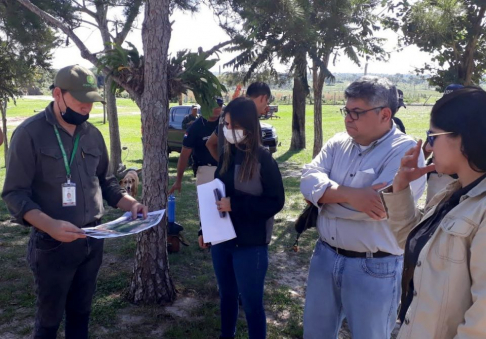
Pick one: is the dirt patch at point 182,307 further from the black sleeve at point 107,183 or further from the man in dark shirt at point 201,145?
the man in dark shirt at point 201,145

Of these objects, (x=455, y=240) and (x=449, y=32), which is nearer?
(x=455, y=240)

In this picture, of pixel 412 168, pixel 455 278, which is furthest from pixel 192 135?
pixel 455 278

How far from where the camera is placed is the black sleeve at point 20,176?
2.70m

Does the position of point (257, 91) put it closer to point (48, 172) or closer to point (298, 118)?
point (48, 172)

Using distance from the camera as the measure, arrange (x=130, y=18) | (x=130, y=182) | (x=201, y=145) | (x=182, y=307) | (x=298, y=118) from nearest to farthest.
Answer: (x=182, y=307) < (x=201, y=145) < (x=130, y=182) < (x=130, y=18) < (x=298, y=118)

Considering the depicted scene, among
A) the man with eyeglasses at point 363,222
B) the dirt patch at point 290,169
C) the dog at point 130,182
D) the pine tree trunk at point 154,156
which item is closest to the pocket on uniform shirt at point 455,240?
the man with eyeglasses at point 363,222

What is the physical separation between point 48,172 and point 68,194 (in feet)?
0.56

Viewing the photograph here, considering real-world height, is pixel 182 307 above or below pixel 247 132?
below

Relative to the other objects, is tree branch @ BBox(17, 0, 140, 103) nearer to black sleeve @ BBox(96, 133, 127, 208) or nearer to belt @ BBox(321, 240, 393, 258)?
black sleeve @ BBox(96, 133, 127, 208)

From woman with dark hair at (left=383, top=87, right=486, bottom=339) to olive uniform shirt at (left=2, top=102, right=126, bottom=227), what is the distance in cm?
199

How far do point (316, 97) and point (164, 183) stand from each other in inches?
291

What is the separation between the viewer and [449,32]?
320 inches

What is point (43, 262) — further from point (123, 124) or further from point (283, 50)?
point (123, 124)

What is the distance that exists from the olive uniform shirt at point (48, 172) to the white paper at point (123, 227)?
169 mm
